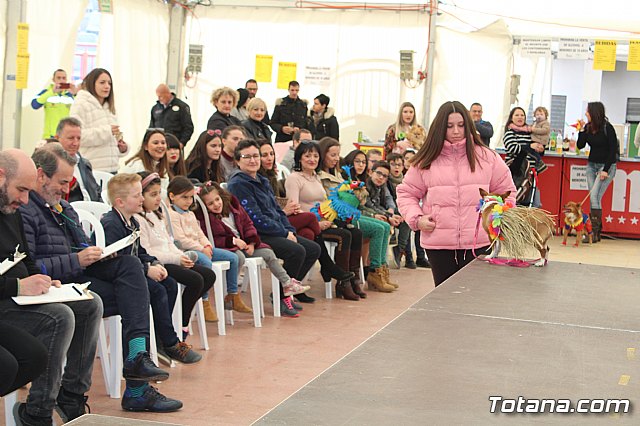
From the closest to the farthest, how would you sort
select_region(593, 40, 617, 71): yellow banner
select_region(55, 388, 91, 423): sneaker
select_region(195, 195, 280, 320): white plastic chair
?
1. select_region(55, 388, 91, 423): sneaker
2. select_region(195, 195, 280, 320): white plastic chair
3. select_region(593, 40, 617, 71): yellow banner

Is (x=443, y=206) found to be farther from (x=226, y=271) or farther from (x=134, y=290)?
(x=226, y=271)

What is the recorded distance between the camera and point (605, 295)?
3.54 metres

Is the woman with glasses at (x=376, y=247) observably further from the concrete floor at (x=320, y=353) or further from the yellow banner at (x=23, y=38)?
the yellow banner at (x=23, y=38)

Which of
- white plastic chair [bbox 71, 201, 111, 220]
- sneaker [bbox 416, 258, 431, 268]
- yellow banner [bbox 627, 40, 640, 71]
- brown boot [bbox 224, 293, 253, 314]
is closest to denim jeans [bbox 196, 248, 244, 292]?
brown boot [bbox 224, 293, 253, 314]

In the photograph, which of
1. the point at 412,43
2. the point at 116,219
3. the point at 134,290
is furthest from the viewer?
the point at 412,43

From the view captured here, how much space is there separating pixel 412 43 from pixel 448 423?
10.8 metres

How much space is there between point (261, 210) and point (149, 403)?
100 inches

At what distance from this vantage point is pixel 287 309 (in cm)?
648

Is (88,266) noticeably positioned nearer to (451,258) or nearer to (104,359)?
(104,359)

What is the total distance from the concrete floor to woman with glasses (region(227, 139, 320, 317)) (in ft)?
1.11

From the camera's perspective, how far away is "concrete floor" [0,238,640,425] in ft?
7.49

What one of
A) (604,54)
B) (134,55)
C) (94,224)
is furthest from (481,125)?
(94,224)

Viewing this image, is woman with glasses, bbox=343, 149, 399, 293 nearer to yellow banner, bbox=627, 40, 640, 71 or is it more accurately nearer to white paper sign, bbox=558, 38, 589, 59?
white paper sign, bbox=558, 38, 589, 59

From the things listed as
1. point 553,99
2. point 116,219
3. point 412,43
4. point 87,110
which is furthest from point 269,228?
point 553,99
